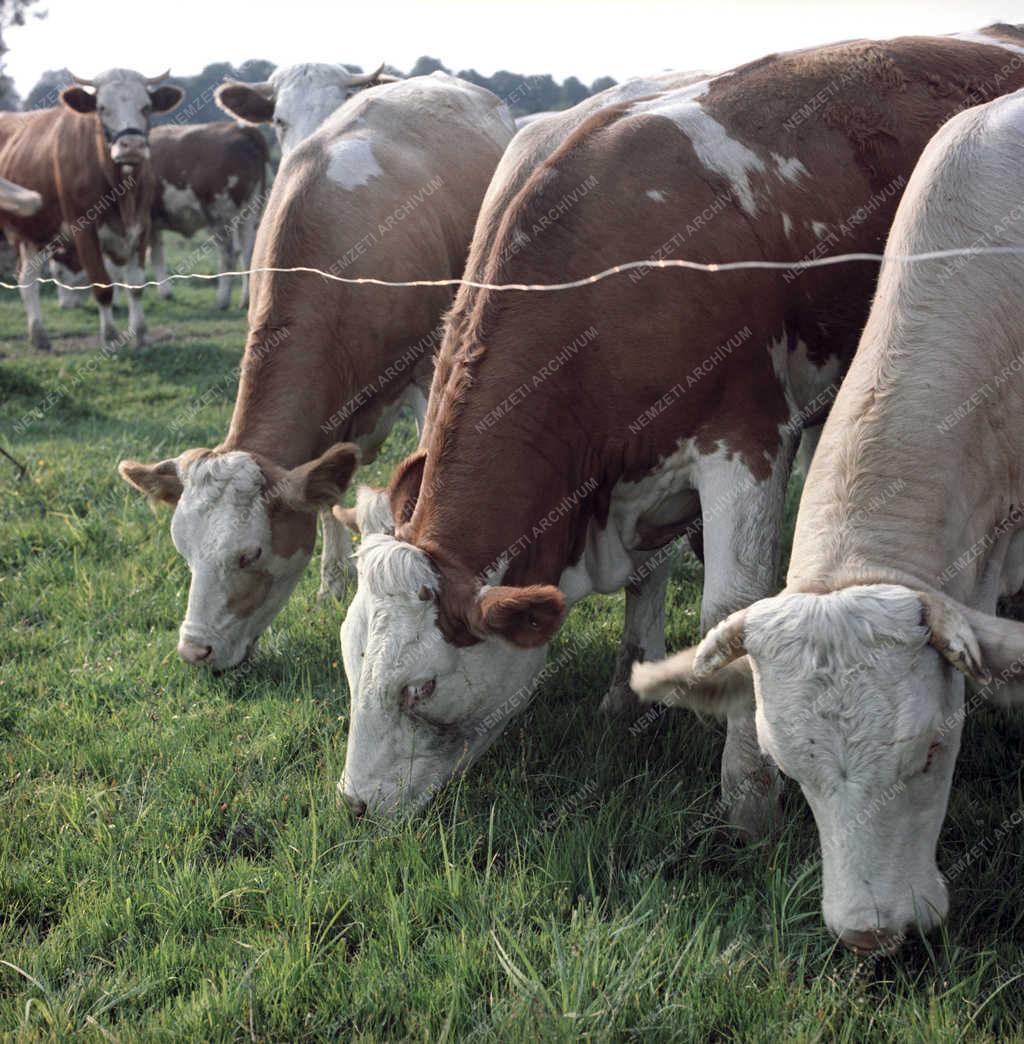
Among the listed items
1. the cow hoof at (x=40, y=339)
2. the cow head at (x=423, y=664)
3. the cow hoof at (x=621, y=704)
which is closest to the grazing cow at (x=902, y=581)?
the cow head at (x=423, y=664)

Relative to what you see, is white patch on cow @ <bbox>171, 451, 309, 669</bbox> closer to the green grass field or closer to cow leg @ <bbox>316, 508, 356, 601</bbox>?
the green grass field

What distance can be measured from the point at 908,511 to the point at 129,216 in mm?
13056

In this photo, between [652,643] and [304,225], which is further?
[304,225]

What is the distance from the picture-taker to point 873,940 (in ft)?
8.97

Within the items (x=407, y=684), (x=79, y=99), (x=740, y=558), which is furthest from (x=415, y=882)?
(x=79, y=99)

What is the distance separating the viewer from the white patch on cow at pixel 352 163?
18.7 ft

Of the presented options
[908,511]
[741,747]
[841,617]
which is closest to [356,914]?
[741,747]

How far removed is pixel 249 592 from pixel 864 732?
3.10m

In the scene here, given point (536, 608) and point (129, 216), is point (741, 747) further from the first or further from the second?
point (129, 216)

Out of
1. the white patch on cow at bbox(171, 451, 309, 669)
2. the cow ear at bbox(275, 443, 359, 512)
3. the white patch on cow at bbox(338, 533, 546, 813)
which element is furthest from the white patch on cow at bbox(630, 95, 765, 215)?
the white patch on cow at bbox(171, 451, 309, 669)

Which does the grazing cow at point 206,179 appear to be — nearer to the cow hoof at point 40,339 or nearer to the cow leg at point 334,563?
the cow hoof at point 40,339

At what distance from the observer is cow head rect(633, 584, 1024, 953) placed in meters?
2.60

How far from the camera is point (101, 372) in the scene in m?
11.9

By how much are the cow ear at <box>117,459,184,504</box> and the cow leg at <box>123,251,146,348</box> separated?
27.4 feet
